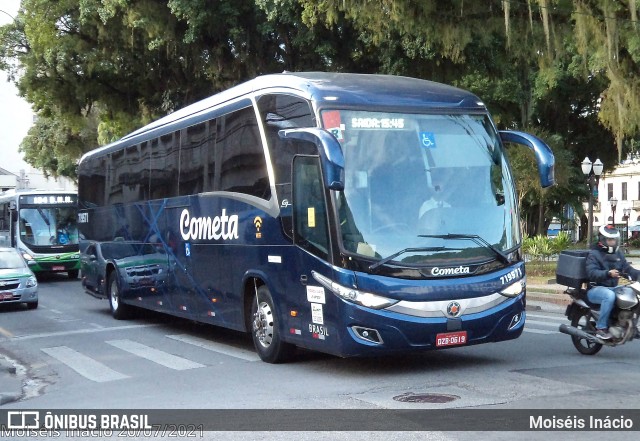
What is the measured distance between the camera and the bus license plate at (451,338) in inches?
414

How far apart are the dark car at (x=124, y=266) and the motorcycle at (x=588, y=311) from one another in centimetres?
696

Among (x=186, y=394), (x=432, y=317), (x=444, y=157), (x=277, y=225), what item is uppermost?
(x=444, y=157)

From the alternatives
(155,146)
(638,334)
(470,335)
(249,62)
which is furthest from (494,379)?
(249,62)

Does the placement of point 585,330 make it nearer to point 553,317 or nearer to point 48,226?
point 553,317

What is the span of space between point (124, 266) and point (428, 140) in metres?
9.41

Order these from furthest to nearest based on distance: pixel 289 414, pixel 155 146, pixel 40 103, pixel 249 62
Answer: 1. pixel 40 103
2. pixel 249 62
3. pixel 155 146
4. pixel 289 414

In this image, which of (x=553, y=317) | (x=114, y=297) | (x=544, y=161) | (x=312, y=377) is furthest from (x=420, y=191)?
(x=114, y=297)

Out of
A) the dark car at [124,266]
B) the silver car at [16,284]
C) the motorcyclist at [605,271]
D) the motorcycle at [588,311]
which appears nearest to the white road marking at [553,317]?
the motorcycle at [588,311]

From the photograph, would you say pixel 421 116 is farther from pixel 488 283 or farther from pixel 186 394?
pixel 186 394

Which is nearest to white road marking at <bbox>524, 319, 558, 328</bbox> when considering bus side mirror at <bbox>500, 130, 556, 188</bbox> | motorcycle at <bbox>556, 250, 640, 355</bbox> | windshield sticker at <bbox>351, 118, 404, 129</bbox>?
motorcycle at <bbox>556, 250, 640, 355</bbox>

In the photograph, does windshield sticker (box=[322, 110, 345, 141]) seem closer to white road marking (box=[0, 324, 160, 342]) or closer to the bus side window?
the bus side window

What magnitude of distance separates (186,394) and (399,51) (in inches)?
710

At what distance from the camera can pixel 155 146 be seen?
16.9m

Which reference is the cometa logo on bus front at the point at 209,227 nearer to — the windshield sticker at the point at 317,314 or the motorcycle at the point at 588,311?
the windshield sticker at the point at 317,314
